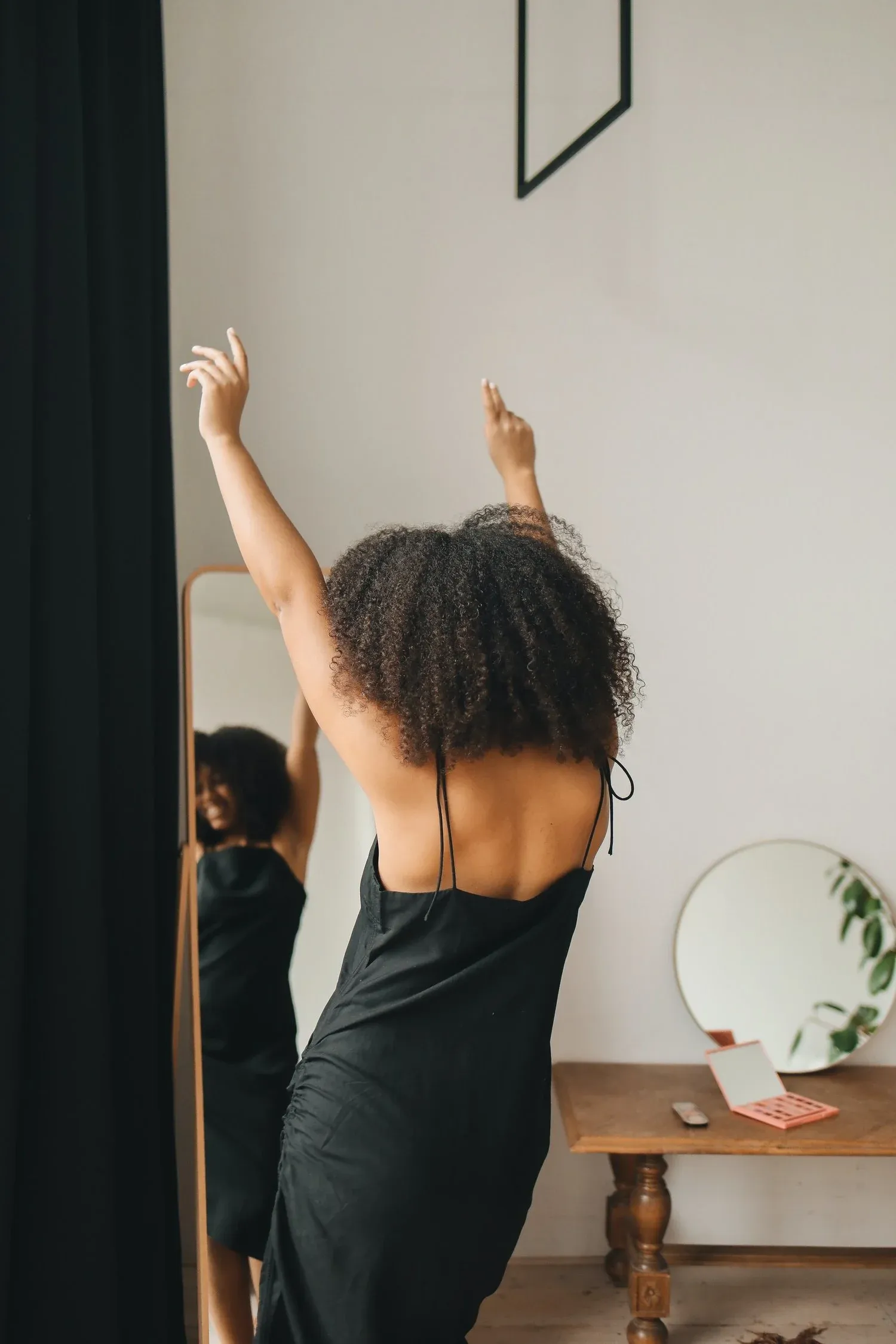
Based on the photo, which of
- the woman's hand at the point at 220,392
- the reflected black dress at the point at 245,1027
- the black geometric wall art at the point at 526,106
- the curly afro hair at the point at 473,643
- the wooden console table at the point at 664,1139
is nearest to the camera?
the curly afro hair at the point at 473,643

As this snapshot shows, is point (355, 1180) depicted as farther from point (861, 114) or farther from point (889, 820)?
point (861, 114)

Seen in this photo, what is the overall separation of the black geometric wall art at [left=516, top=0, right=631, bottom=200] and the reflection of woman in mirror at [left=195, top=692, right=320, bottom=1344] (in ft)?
3.84

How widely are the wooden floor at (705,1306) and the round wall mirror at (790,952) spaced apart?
0.48 m

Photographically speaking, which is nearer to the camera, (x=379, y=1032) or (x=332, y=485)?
(x=379, y=1032)

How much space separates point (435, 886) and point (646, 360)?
144cm

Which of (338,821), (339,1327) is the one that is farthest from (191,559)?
(339,1327)

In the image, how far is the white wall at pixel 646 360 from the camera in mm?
2217

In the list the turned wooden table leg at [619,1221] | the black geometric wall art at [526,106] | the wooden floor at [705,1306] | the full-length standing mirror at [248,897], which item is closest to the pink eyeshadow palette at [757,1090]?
the turned wooden table leg at [619,1221]

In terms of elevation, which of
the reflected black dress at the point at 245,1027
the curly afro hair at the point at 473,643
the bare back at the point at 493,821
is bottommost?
the reflected black dress at the point at 245,1027

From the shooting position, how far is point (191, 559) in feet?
7.34

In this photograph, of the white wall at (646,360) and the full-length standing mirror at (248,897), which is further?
the white wall at (646,360)

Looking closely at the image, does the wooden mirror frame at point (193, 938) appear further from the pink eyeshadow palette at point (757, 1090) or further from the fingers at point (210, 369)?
the pink eyeshadow palette at point (757, 1090)

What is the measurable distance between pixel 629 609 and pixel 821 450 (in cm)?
55

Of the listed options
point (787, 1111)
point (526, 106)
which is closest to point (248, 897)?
point (787, 1111)
